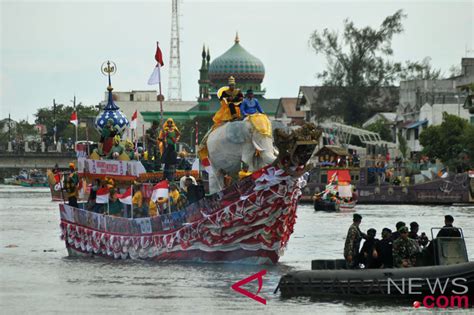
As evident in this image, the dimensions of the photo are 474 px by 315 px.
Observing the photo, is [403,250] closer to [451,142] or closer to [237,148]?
[237,148]

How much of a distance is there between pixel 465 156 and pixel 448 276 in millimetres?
60010

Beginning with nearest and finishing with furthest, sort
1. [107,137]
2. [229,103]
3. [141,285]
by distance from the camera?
[141,285]
[229,103]
[107,137]

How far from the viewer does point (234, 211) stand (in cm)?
3356

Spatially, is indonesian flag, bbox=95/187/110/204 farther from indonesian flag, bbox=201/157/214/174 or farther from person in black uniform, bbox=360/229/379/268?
person in black uniform, bbox=360/229/379/268

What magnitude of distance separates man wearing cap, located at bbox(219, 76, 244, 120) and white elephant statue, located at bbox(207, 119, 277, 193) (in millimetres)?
318

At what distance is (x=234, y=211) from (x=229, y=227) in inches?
24.8

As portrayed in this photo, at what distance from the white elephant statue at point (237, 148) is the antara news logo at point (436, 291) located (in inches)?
281

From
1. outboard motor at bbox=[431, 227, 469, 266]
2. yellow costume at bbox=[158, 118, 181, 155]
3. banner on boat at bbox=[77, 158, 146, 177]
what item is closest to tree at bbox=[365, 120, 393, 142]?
banner on boat at bbox=[77, 158, 146, 177]

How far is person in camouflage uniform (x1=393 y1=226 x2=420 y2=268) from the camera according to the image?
92.7ft

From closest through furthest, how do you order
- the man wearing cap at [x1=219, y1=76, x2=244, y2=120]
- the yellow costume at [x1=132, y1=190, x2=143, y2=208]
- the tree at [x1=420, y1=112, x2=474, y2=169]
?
the man wearing cap at [x1=219, y1=76, x2=244, y2=120], the yellow costume at [x1=132, y1=190, x2=143, y2=208], the tree at [x1=420, y1=112, x2=474, y2=169]

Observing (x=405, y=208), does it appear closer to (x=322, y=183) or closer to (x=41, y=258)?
(x=322, y=183)

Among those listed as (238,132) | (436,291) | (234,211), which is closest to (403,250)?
(436,291)

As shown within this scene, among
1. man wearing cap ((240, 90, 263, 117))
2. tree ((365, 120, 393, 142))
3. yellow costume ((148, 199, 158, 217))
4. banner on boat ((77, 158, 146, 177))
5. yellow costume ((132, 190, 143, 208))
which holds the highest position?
tree ((365, 120, 393, 142))

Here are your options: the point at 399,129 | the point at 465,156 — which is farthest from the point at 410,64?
the point at 465,156
